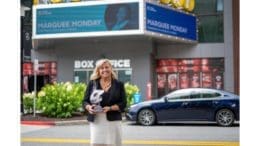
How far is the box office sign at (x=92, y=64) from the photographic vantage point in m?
30.8

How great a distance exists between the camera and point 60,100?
21.2 m

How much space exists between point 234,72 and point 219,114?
11.8 m

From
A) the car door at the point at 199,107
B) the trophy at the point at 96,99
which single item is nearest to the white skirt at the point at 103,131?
the trophy at the point at 96,99

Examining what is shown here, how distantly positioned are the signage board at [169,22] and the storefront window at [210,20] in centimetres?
46

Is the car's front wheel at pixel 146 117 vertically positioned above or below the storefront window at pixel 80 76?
below

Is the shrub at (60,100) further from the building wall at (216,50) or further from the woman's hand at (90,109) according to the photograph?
the woman's hand at (90,109)

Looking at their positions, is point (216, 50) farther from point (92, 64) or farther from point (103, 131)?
point (103, 131)

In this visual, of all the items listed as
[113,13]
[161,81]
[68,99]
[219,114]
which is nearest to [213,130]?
[219,114]

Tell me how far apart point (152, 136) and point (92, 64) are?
55.7ft

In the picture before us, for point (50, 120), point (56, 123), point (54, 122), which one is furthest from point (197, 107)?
point (50, 120)

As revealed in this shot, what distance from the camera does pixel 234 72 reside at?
29.9 metres
